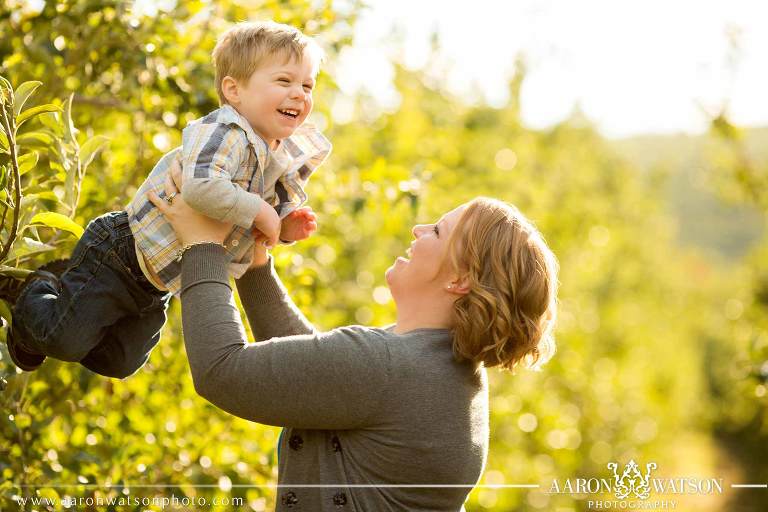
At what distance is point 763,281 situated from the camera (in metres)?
19.6

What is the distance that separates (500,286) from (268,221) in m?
0.61

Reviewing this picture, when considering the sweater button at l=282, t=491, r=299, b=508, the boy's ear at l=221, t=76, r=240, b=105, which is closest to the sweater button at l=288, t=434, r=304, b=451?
the sweater button at l=282, t=491, r=299, b=508

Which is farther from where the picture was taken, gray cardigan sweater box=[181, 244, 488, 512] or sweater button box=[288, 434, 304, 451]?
sweater button box=[288, 434, 304, 451]

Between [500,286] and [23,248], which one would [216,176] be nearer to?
[23,248]

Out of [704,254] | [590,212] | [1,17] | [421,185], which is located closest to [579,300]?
[590,212]

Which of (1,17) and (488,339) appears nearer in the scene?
(488,339)

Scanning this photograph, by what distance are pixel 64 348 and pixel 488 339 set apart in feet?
3.45

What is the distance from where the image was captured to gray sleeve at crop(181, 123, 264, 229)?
236cm

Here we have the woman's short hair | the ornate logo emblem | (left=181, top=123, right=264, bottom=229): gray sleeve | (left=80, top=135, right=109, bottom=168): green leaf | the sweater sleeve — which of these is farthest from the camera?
the ornate logo emblem

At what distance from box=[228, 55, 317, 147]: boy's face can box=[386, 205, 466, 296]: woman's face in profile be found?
18.4 inches

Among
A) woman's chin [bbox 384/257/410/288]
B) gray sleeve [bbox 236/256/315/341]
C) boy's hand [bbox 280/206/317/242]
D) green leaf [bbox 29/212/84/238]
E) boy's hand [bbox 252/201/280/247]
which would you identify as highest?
green leaf [bbox 29/212/84/238]

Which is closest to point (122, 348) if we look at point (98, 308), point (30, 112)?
point (98, 308)

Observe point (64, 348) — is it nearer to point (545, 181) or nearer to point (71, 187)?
point (71, 187)

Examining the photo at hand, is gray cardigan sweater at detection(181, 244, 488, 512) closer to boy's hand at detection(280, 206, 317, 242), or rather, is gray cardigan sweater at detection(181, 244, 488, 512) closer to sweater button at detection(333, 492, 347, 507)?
sweater button at detection(333, 492, 347, 507)
